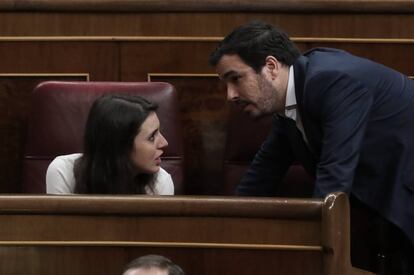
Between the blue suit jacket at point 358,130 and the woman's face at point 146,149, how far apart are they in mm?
101

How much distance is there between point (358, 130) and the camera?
27.0 inches

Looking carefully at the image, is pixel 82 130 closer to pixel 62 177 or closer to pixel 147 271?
pixel 62 177

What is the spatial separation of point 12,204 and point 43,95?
247 millimetres

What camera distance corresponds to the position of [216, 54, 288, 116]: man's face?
0.73 meters

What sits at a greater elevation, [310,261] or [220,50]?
[220,50]

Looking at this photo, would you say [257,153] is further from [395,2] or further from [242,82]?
[395,2]

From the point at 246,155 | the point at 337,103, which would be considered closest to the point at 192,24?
the point at 246,155

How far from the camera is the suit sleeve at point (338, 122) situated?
679 mm

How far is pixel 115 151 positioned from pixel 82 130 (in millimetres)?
58

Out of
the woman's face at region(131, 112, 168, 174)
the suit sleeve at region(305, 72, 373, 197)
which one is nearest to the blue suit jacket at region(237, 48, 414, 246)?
the suit sleeve at region(305, 72, 373, 197)

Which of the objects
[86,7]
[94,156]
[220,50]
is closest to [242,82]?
[220,50]

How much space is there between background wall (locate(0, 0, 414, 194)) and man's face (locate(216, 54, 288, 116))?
0.17 meters

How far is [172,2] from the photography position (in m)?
0.92

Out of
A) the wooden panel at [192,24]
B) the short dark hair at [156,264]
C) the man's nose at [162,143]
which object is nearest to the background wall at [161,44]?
the wooden panel at [192,24]
